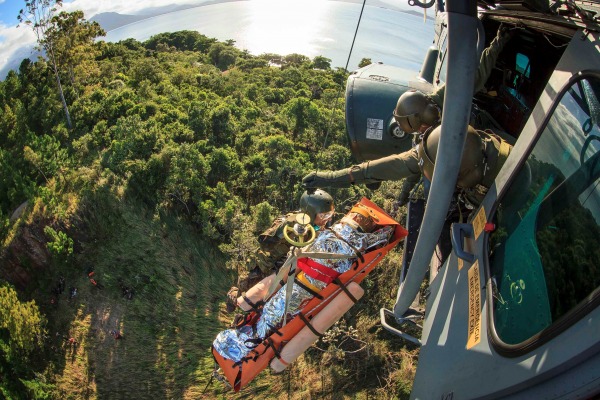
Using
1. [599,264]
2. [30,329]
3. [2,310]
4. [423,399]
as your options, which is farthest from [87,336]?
[599,264]

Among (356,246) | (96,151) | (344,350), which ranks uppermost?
(356,246)

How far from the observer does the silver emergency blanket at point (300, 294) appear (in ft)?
14.3

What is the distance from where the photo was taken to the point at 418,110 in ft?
14.4

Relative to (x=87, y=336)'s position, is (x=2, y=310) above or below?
above

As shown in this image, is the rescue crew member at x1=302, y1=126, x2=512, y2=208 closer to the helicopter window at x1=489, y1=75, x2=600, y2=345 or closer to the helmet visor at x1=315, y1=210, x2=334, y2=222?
the helmet visor at x1=315, y1=210, x2=334, y2=222

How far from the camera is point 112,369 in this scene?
777 cm

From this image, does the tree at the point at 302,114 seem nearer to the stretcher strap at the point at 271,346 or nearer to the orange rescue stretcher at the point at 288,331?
the orange rescue stretcher at the point at 288,331

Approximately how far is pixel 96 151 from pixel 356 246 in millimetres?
10873

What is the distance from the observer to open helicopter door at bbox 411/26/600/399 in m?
1.82

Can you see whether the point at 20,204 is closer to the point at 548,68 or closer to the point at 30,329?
the point at 30,329

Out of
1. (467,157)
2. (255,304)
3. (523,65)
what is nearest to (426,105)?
(467,157)

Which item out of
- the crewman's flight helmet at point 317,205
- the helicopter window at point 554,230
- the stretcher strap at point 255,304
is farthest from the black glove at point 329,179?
the helicopter window at point 554,230

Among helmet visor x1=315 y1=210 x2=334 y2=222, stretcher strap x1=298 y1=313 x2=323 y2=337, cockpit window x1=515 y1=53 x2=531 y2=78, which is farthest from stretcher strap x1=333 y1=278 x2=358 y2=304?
cockpit window x1=515 y1=53 x2=531 y2=78

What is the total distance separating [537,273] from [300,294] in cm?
251
